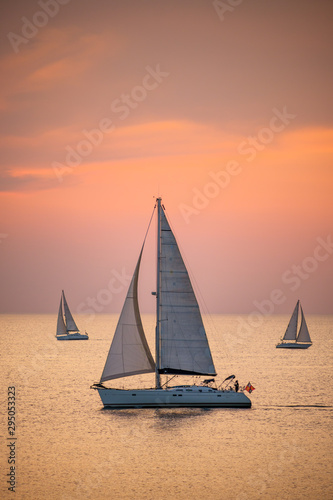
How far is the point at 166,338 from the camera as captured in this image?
50125 millimetres

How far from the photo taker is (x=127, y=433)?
48469 millimetres

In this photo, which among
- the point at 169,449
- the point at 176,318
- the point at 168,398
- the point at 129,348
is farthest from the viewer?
the point at 168,398

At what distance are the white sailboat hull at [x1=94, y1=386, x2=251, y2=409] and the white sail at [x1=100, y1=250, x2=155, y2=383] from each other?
1.78 meters

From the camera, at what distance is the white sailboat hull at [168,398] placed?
50.6 meters

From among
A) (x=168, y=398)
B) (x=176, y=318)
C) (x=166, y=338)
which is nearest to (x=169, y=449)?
(x=168, y=398)

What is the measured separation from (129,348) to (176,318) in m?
4.39

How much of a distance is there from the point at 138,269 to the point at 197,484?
18279mm

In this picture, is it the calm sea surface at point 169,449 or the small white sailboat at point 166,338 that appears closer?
the calm sea surface at point 169,449

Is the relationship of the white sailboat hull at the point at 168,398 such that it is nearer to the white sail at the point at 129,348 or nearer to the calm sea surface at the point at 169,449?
the calm sea surface at the point at 169,449

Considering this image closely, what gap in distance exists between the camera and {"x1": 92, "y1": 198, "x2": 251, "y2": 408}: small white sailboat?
164ft

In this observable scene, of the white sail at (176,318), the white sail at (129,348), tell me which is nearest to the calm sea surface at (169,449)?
the white sail at (129,348)

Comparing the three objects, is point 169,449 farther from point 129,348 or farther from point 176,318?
point 176,318

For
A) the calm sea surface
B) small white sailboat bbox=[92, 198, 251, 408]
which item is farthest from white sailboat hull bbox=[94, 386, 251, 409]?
the calm sea surface

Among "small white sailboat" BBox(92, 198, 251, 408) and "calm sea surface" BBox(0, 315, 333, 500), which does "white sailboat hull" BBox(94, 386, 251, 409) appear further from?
"calm sea surface" BBox(0, 315, 333, 500)
